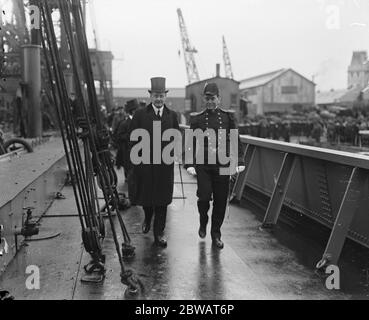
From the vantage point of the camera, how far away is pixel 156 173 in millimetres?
5352

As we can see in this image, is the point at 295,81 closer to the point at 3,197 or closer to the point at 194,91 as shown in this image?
the point at 194,91

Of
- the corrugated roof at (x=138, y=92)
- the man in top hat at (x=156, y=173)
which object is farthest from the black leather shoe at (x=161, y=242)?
the corrugated roof at (x=138, y=92)

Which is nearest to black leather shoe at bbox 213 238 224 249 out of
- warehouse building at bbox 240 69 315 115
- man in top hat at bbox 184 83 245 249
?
man in top hat at bbox 184 83 245 249

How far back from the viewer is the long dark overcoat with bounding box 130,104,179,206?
5.35 metres

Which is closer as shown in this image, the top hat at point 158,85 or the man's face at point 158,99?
the top hat at point 158,85

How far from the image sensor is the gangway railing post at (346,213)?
175 inches

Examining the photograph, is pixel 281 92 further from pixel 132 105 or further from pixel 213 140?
pixel 213 140

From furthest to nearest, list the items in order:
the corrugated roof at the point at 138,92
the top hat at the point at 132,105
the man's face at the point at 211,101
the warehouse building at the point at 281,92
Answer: the corrugated roof at the point at 138,92, the warehouse building at the point at 281,92, the top hat at the point at 132,105, the man's face at the point at 211,101

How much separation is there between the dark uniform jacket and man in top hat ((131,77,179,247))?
25 cm

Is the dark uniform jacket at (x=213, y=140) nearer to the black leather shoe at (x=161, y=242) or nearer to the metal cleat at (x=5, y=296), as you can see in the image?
the black leather shoe at (x=161, y=242)

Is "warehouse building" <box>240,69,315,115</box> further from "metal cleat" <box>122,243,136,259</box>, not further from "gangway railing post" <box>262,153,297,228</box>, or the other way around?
"metal cleat" <box>122,243,136,259</box>

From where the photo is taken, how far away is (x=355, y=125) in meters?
25.4
